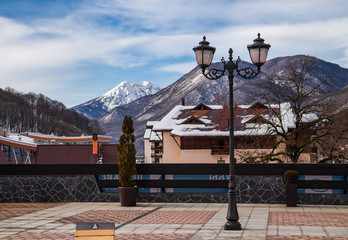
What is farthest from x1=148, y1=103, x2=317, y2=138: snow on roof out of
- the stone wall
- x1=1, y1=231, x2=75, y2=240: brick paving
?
x1=1, y1=231, x2=75, y2=240: brick paving

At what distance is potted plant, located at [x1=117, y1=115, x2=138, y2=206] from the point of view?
55.2ft

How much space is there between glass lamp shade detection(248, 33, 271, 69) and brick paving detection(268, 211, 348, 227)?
162 inches

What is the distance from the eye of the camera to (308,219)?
13141 millimetres

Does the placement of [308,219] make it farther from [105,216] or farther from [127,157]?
[127,157]

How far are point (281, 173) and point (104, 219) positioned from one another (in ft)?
22.8

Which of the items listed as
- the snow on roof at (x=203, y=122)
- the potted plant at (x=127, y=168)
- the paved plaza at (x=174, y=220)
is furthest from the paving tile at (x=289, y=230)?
the snow on roof at (x=203, y=122)

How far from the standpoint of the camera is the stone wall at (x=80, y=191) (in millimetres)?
17375

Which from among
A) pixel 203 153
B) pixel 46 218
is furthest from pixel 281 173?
pixel 203 153

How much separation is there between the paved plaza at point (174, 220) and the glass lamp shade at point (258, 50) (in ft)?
13.4

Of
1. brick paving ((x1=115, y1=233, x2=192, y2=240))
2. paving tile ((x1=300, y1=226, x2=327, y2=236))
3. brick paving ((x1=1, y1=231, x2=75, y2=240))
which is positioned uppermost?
paving tile ((x1=300, y1=226, x2=327, y2=236))

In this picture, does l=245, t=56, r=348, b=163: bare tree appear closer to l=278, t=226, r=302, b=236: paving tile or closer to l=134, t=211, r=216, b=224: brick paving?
l=134, t=211, r=216, b=224: brick paving

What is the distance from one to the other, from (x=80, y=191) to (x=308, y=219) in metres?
8.79

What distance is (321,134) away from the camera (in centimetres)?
3247

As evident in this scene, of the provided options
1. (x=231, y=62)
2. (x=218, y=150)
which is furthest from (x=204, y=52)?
(x=218, y=150)
